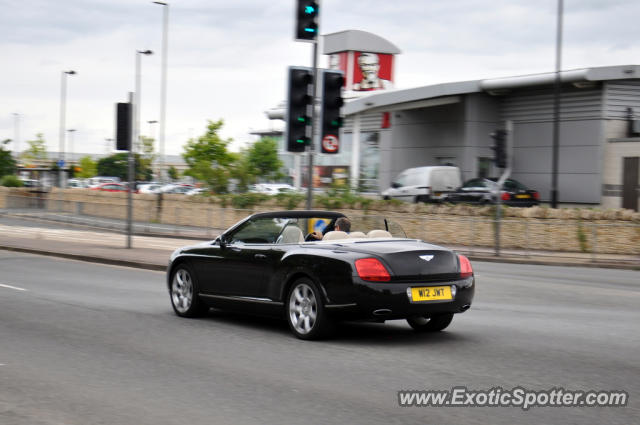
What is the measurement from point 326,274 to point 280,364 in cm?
120

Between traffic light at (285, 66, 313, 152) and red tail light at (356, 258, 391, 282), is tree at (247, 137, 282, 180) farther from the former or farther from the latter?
red tail light at (356, 258, 391, 282)

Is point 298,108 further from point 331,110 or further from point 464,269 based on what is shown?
point 464,269

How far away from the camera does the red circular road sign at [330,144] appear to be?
48.1 ft

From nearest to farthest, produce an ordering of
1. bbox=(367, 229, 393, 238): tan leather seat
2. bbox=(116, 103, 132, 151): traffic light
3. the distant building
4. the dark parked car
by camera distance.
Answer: bbox=(367, 229, 393, 238): tan leather seat → bbox=(116, 103, 132, 151): traffic light → the dark parked car → the distant building

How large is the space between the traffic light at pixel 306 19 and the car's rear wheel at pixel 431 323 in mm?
6664

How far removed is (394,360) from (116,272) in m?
11.0

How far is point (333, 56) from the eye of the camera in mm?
54344

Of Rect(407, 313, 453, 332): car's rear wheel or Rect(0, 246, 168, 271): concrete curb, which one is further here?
Rect(0, 246, 168, 271): concrete curb

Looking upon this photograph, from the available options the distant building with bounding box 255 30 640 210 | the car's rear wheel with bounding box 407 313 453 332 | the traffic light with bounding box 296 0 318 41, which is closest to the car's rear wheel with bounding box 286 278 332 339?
the car's rear wheel with bounding box 407 313 453 332

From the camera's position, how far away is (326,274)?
7953 millimetres

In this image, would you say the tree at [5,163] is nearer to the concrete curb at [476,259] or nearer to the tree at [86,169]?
the tree at [86,169]

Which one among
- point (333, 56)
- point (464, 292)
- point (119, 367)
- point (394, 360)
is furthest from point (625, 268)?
point (333, 56)

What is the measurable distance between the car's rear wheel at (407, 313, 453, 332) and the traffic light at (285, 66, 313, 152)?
6.32 m

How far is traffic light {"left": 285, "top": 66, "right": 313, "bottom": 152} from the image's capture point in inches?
565
